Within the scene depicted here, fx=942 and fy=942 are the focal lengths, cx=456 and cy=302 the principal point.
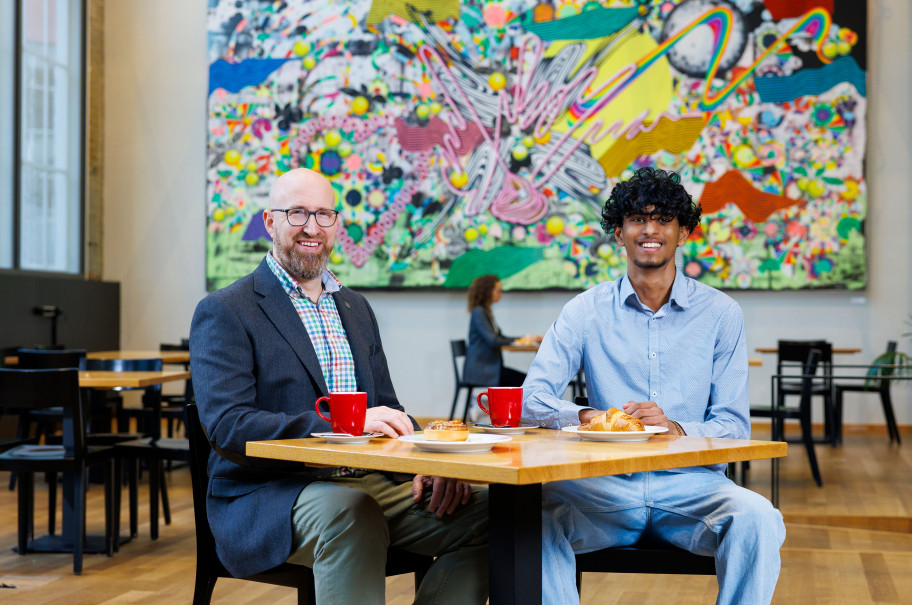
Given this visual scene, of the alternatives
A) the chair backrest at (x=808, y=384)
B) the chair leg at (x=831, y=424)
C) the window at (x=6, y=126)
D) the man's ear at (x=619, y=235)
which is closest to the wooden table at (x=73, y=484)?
the man's ear at (x=619, y=235)

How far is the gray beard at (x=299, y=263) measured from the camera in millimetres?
2227

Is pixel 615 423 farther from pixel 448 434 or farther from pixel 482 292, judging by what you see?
pixel 482 292

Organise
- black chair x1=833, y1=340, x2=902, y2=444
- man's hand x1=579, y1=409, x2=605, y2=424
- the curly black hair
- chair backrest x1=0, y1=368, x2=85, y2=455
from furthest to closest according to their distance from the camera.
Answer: black chair x1=833, y1=340, x2=902, y2=444 → chair backrest x1=0, y1=368, x2=85, y2=455 → the curly black hair → man's hand x1=579, y1=409, x2=605, y2=424

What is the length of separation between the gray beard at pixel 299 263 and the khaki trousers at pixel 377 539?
0.49 m

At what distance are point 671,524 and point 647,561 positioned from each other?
94mm

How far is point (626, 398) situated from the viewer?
2.25 metres

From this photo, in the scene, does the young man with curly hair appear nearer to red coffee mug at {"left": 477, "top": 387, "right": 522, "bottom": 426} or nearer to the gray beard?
red coffee mug at {"left": 477, "top": 387, "right": 522, "bottom": 426}

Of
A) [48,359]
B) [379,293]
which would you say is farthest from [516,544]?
[379,293]

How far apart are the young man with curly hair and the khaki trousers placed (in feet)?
0.63

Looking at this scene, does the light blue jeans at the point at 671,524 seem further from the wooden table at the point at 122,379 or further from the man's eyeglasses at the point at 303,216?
the wooden table at the point at 122,379

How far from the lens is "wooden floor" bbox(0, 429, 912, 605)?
3264 millimetres

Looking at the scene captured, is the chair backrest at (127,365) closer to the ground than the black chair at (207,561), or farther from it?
farther from it

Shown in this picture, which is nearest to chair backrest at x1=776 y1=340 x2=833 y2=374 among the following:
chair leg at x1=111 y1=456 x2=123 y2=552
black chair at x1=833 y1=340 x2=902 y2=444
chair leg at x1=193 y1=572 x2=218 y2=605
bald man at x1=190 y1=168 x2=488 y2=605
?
black chair at x1=833 y1=340 x2=902 y2=444

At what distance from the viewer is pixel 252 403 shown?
6.55ft
